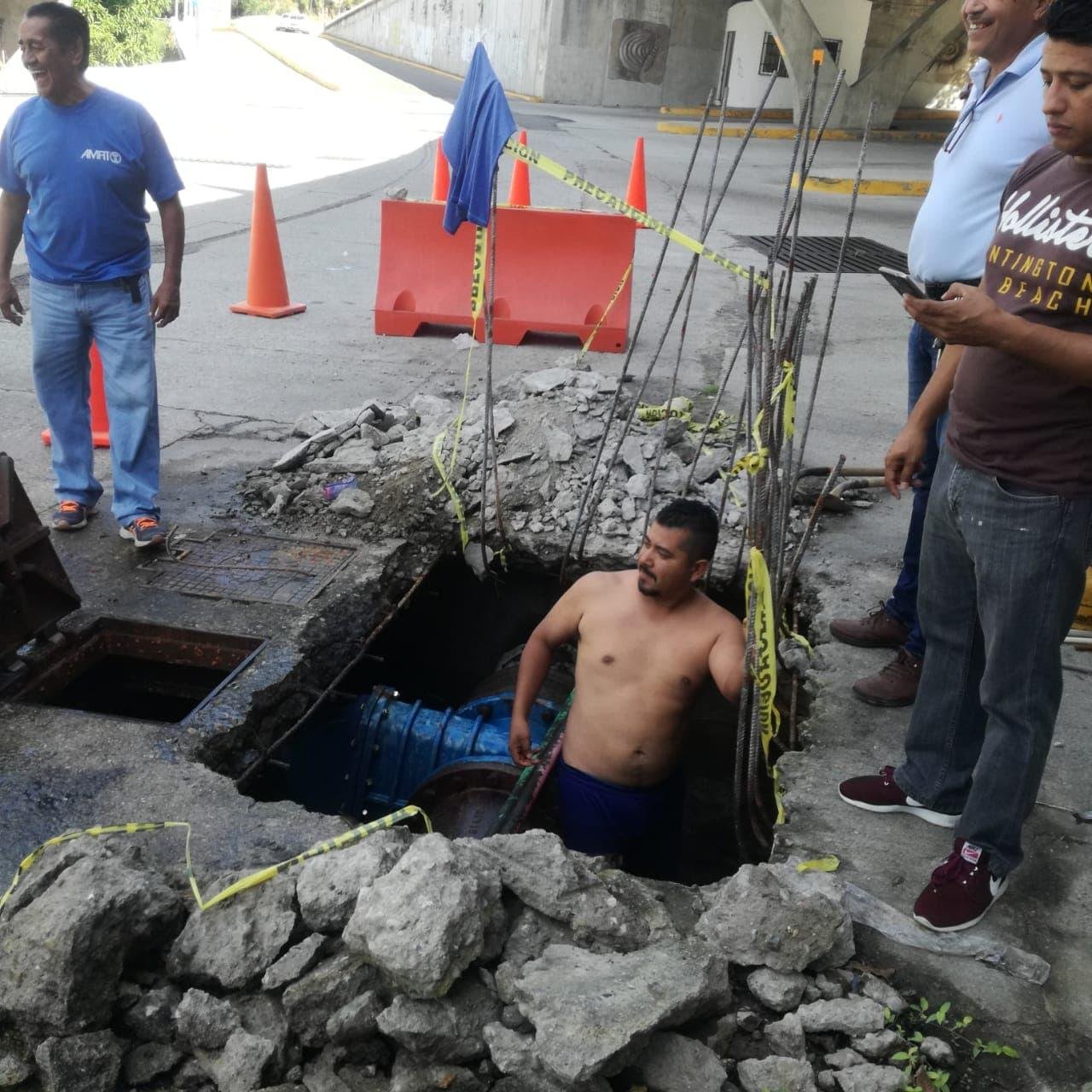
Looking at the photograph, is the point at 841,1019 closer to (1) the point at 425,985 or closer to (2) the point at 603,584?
(1) the point at 425,985

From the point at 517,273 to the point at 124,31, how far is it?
2489 centimetres

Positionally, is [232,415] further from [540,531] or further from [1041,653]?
[1041,653]

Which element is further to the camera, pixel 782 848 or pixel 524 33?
pixel 524 33

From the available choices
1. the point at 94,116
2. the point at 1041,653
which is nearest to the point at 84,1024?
the point at 1041,653

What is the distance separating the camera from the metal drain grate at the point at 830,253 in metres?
10.6

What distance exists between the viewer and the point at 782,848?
2.86 metres

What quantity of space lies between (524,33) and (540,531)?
25919 mm

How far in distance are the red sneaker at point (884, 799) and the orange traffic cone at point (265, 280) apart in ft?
20.8

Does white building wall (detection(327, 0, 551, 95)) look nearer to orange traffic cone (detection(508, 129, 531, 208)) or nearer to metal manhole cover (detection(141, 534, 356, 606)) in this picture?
orange traffic cone (detection(508, 129, 531, 208))

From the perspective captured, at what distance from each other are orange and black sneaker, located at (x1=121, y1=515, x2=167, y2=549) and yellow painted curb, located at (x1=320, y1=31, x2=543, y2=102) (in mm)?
23225

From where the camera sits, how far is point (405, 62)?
37656 mm

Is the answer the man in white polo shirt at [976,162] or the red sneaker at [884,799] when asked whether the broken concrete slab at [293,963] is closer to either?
the red sneaker at [884,799]

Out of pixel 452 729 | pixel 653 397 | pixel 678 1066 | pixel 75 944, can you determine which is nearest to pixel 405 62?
pixel 653 397

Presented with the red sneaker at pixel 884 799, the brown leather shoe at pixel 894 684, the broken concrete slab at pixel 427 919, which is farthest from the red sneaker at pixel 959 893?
the broken concrete slab at pixel 427 919
